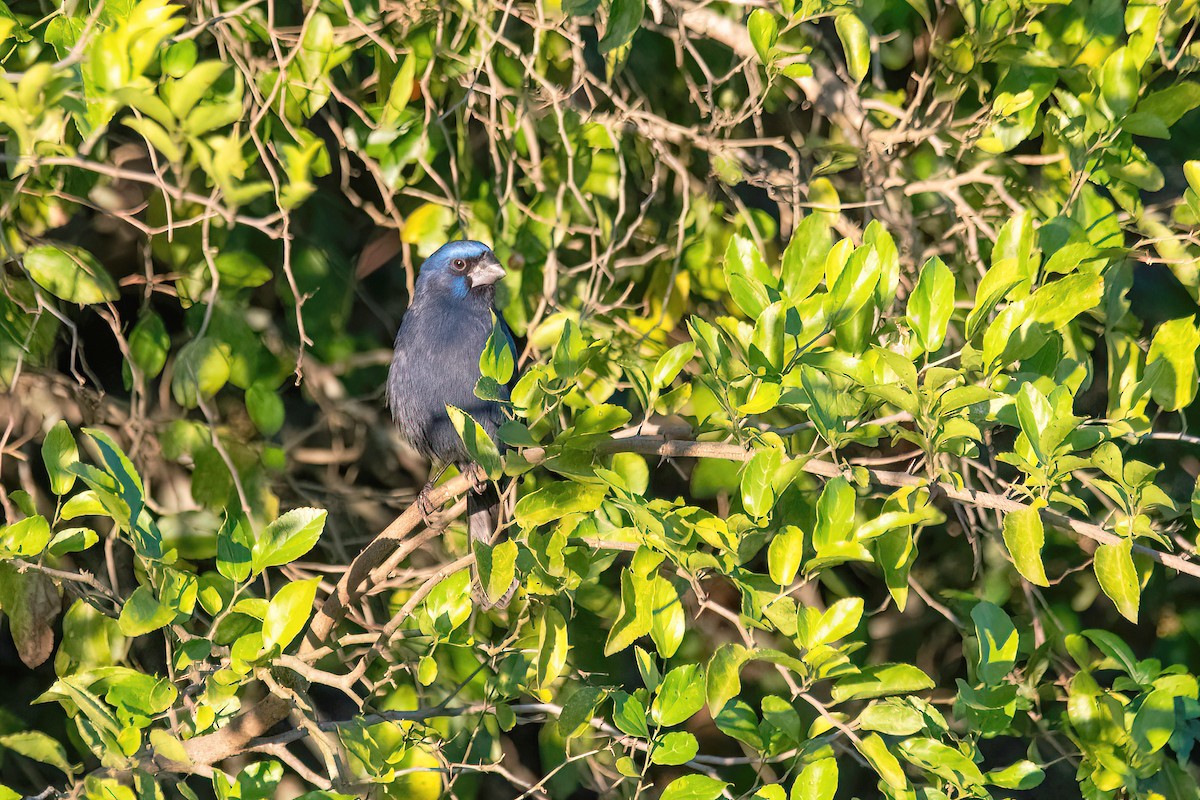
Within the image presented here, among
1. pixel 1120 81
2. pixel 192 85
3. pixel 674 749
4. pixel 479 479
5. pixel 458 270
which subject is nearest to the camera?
pixel 192 85

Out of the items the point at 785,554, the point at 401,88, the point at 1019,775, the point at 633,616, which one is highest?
the point at 401,88

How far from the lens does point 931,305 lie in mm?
1951

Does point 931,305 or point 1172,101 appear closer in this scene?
point 931,305

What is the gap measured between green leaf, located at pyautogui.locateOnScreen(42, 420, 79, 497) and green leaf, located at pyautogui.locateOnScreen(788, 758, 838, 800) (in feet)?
4.17

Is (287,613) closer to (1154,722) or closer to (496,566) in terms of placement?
(496,566)

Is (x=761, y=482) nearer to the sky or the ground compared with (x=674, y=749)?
nearer to the sky

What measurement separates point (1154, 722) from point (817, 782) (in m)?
0.75

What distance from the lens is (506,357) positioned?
6.35 feet

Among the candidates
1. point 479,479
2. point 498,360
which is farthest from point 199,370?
point 498,360

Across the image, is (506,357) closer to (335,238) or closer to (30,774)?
(335,238)

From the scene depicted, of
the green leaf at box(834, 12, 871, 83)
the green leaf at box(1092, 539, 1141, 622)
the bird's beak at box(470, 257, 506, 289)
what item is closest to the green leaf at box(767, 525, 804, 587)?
the green leaf at box(1092, 539, 1141, 622)

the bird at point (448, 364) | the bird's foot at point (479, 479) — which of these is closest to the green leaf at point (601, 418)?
the bird's foot at point (479, 479)

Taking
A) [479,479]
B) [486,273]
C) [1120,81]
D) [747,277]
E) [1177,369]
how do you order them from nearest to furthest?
[747,277]
[1177,369]
[1120,81]
[479,479]
[486,273]

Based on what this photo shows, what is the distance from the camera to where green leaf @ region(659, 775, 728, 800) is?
1902mm
